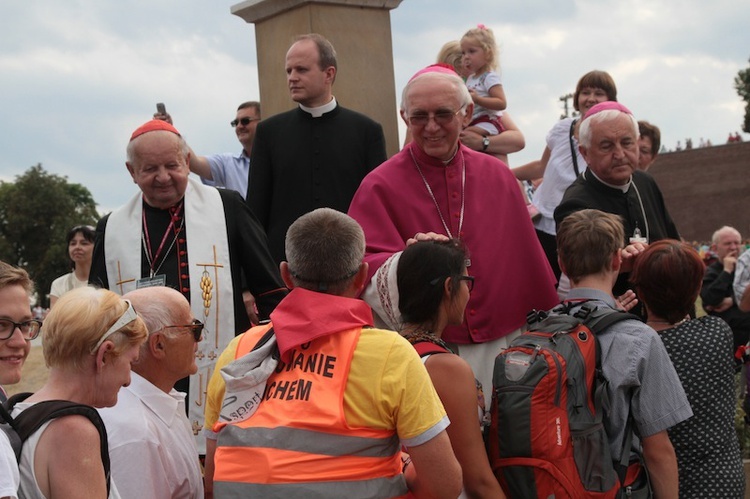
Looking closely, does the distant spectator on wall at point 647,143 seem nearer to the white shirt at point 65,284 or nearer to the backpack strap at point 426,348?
the backpack strap at point 426,348

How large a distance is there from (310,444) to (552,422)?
3.62 feet

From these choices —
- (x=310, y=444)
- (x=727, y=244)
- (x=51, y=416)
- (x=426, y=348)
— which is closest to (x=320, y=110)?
(x=426, y=348)

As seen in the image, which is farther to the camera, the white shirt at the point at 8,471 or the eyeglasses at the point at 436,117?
the eyeglasses at the point at 436,117

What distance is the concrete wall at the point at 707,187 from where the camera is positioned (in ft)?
218

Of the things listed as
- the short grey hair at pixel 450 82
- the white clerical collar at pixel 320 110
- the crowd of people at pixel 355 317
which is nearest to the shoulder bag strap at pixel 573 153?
the crowd of people at pixel 355 317

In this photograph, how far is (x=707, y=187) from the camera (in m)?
68.1

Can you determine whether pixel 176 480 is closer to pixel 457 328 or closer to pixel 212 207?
pixel 457 328

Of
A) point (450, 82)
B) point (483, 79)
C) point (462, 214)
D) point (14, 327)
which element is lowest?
point (14, 327)

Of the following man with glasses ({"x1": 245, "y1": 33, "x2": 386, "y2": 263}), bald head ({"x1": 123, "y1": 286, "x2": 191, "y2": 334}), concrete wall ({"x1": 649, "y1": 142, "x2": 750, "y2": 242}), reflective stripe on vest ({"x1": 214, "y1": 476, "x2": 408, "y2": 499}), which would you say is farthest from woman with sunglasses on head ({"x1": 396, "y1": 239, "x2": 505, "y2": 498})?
concrete wall ({"x1": 649, "y1": 142, "x2": 750, "y2": 242})

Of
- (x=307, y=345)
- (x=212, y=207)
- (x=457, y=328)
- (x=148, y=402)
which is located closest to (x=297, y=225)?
(x=307, y=345)

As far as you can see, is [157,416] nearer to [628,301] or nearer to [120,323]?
[120,323]

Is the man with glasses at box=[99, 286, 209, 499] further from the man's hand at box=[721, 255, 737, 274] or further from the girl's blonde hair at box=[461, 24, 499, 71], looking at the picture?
the man's hand at box=[721, 255, 737, 274]

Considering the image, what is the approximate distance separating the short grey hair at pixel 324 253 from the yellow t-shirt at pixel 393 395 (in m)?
0.28

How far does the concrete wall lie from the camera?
218 ft
